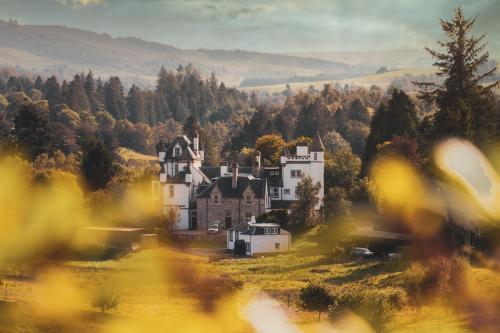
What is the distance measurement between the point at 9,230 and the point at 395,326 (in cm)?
3950

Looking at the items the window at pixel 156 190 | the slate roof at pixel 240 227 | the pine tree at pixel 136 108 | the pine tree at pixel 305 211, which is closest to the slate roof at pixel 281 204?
the pine tree at pixel 305 211

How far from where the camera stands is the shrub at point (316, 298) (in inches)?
1521

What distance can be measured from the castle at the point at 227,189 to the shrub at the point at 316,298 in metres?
28.6

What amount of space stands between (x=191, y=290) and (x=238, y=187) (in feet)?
76.1

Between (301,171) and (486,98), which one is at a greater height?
(486,98)

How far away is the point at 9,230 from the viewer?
6519 centimetres

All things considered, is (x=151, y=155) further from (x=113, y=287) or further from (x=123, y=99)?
(x=113, y=287)

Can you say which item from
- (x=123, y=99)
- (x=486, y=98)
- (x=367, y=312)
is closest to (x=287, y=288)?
(x=367, y=312)

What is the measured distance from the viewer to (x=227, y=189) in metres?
70.1

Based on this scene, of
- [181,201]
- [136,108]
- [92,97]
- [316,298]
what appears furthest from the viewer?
[136,108]

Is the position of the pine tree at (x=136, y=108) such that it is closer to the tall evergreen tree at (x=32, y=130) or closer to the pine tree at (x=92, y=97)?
the pine tree at (x=92, y=97)

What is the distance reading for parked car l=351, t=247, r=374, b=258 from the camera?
2211 inches

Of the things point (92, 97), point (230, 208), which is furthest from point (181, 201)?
point (92, 97)

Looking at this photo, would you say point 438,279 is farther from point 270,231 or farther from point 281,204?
point 281,204
